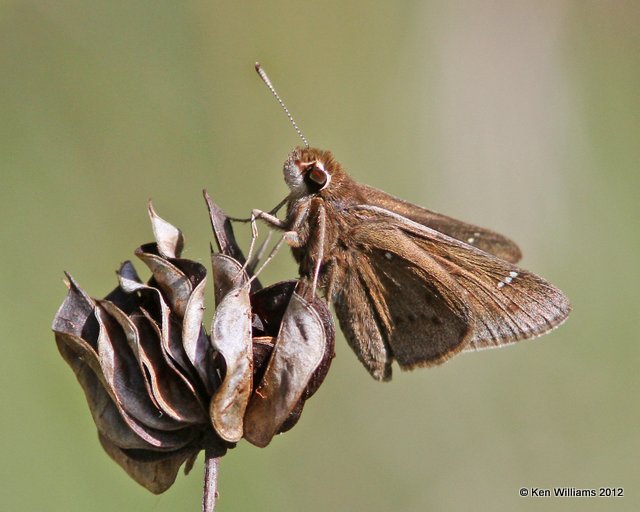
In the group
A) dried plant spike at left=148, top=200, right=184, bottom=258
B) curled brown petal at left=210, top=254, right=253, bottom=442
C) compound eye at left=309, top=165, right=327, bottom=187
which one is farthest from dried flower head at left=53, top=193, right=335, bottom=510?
compound eye at left=309, top=165, right=327, bottom=187

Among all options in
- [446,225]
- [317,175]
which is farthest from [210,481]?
[446,225]

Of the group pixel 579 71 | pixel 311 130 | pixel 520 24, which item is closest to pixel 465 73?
pixel 520 24

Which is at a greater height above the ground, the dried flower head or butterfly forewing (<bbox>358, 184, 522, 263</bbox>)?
butterfly forewing (<bbox>358, 184, 522, 263</bbox>)

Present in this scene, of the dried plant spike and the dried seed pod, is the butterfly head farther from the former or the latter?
the dried seed pod

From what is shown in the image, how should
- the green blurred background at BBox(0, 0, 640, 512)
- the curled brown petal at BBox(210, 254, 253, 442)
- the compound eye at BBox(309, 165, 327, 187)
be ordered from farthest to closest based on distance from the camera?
the green blurred background at BBox(0, 0, 640, 512), the compound eye at BBox(309, 165, 327, 187), the curled brown petal at BBox(210, 254, 253, 442)

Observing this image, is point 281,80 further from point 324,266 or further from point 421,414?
point 324,266

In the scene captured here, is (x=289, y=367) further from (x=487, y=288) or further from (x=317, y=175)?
(x=487, y=288)
